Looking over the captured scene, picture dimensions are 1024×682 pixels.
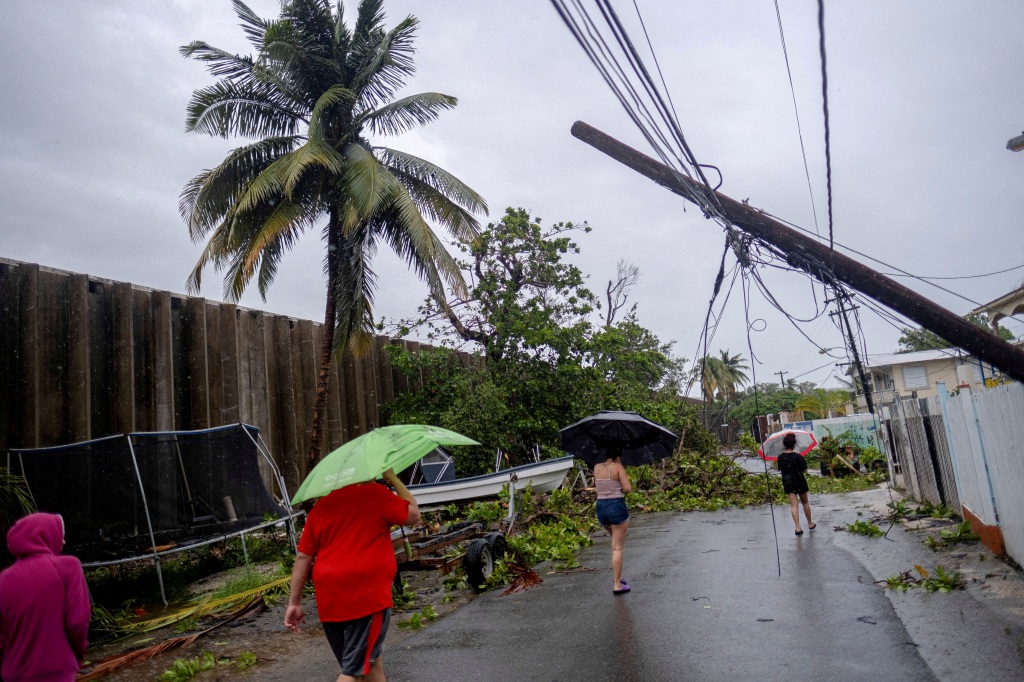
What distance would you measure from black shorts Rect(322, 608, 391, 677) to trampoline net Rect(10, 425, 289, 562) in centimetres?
596

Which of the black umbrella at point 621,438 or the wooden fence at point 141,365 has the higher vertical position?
the wooden fence at point 141,365

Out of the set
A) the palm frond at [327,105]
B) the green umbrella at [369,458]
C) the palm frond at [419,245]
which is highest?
the palm frond at [327,105]

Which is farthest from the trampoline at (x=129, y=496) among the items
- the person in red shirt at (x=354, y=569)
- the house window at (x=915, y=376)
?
the house window at (x=915, y=376)

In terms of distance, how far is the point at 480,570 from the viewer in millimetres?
9156

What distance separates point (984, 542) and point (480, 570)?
635 cm

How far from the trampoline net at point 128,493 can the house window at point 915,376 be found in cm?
3933

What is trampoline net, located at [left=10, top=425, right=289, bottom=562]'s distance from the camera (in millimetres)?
9508

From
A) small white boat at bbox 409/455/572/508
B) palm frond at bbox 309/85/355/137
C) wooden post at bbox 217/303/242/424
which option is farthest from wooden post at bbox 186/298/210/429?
small white boat at bbox 409/455/572/508

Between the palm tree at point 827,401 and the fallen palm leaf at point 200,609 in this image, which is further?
the palm tree at point 827,401

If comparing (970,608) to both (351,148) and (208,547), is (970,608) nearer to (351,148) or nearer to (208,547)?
(208,547)

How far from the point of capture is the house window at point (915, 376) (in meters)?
40.8

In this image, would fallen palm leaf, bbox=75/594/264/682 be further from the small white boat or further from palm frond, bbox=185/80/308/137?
palm frond, bbox=185/80/308/137

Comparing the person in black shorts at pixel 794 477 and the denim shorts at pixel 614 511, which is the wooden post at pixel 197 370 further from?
the person in black shorts at pixel 794 477

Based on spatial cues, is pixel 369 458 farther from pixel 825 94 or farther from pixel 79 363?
pixel 79 363
